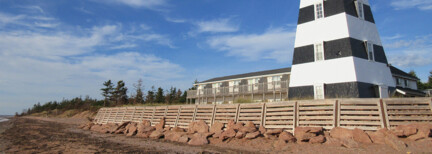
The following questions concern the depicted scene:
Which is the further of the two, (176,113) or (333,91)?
(176,113)

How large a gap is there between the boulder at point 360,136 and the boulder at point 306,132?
1.33m

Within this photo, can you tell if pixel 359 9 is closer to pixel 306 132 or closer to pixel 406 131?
pixel 406 131

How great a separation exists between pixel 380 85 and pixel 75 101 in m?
63.1

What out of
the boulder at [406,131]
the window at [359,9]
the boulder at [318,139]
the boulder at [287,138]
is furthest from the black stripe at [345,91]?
the boulder at [318,139]

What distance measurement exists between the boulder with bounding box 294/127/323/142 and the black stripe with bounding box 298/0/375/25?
401 inches

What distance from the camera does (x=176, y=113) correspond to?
18.1m

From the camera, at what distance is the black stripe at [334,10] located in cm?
1728

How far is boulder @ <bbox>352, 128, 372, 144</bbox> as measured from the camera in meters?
9.52

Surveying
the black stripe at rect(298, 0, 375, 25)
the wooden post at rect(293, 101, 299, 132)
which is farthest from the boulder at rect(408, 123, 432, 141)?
the black stripe at rect(298, 0, 375, 25)

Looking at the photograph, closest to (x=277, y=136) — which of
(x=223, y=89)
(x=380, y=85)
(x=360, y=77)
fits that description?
(x=360, y=77)

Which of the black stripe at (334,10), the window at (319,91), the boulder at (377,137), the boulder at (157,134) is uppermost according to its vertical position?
the black stripe at (334,10)

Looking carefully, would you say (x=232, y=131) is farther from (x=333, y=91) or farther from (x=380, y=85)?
(x=380, y=85)

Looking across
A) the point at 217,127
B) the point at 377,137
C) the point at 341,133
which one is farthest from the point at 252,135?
the point at 377,137

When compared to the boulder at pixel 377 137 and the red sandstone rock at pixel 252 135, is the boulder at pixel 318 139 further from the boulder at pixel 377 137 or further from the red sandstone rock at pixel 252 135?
the red sandstone rock at pixel 252 135
